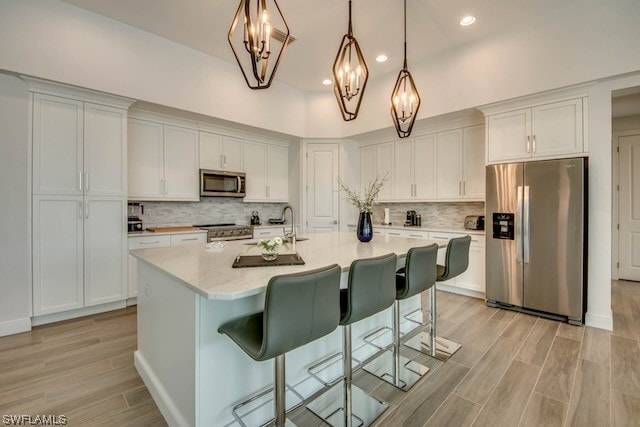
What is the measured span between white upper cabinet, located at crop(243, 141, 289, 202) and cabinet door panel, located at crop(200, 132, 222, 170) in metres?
0.47

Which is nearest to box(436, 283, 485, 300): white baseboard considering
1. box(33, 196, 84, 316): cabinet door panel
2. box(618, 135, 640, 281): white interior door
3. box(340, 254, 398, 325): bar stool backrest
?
box(340, 254, 398, 325): bar stool backrest

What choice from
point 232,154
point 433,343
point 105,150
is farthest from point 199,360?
point 232,154

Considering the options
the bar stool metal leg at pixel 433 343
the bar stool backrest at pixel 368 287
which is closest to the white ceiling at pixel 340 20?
the bar stool backrest at pixel 368 287

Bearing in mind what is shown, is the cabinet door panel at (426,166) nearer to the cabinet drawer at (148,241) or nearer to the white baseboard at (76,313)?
the cabinet drawer at (148,241)

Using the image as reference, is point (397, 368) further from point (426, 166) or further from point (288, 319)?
point (426, 166)

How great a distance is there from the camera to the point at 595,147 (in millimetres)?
2900

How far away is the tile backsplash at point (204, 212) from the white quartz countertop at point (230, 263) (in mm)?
2276

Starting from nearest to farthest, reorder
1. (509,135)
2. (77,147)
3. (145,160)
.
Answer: (77,147) < (509,135) < (145,160)

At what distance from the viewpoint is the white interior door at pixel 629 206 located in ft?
15.0

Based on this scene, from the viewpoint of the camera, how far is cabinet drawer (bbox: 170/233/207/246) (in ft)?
12.4

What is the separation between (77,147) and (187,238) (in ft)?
5.19

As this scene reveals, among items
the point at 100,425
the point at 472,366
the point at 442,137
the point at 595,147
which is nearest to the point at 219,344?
the point at 100,425

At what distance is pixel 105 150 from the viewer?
Result: 3.27 m

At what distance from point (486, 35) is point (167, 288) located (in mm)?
4389
